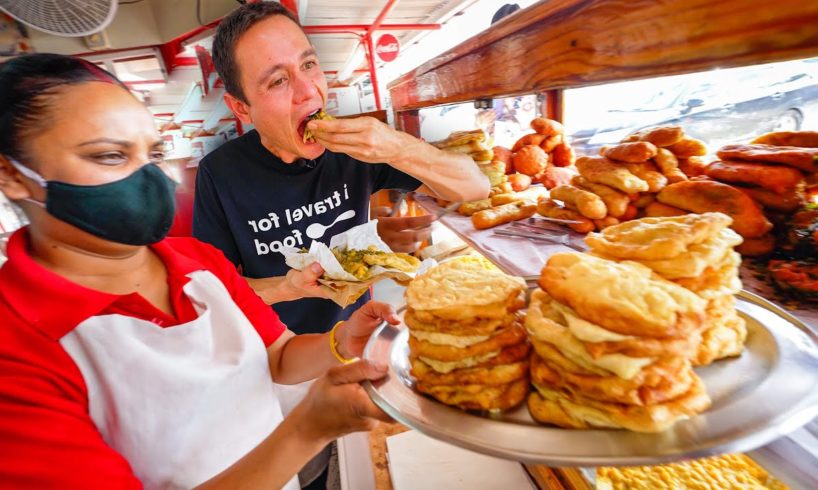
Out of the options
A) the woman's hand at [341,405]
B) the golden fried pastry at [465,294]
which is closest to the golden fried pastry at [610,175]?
the golden fried pastry at [465,294]

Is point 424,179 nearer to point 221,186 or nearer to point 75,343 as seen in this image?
point 221,186

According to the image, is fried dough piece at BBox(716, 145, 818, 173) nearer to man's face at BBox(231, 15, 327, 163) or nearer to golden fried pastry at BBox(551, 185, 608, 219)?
golden fried pastry at BBox(551, 185, 608, 219)

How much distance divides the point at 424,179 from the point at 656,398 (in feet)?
6.65

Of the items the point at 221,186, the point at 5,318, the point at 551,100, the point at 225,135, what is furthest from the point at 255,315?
the point at 225,135

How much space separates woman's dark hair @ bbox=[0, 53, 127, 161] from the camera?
1190 mm

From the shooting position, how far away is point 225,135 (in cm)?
789

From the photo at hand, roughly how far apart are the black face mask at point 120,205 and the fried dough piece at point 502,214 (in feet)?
6.99

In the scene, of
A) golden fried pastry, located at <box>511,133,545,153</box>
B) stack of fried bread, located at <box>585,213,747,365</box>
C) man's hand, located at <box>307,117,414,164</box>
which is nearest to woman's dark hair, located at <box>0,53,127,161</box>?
man's hand, located at <box>307,117,414,164</box>

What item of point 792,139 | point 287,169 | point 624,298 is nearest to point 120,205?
point 287,169

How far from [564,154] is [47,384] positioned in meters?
4.27

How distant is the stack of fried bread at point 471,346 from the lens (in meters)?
1.03

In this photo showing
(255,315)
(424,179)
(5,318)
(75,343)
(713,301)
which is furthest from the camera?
(424,179)

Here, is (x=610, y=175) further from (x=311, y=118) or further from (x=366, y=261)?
(x=311, y=118)

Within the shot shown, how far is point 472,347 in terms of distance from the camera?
1.07 m
